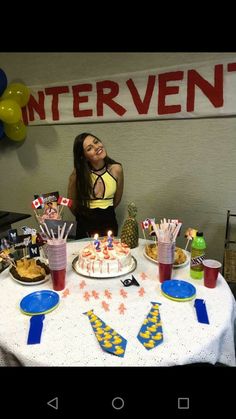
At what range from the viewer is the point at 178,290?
1198mm

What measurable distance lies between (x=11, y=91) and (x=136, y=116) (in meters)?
1.17

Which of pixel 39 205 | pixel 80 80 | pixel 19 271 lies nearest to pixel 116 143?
pixel 80 80

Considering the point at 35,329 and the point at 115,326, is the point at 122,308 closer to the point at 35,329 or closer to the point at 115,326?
the point at 115,326

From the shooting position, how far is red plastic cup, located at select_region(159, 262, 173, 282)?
1.27 metres

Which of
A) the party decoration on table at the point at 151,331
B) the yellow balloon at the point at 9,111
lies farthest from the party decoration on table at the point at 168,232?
the yellow balloon at the point at 9,111

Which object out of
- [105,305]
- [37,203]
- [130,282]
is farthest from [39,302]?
[37,203]

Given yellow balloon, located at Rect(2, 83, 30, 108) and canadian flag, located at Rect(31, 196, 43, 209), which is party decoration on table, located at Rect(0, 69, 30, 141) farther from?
canadian flag, located at Rect(31, 196, 43, 209)

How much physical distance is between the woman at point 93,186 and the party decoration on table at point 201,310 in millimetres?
1110

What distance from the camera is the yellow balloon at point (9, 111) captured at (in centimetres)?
238

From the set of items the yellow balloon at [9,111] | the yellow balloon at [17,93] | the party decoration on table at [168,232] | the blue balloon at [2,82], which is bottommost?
the party decoration on table at [168,232]

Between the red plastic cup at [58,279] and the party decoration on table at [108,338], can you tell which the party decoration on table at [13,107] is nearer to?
the red plastic cup at [58,279]

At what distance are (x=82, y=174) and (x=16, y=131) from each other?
3.77ft

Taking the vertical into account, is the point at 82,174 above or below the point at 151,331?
above
